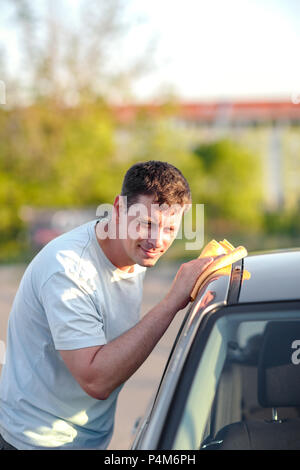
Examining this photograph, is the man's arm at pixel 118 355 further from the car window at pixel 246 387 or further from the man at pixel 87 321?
the car window at pixel 246 387

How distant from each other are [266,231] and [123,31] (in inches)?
318

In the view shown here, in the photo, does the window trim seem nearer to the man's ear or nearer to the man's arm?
the man's arm

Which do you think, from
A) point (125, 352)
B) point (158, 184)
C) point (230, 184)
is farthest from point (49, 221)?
point (125, 352)

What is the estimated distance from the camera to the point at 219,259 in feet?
6.61

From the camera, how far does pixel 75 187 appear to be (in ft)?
64.8

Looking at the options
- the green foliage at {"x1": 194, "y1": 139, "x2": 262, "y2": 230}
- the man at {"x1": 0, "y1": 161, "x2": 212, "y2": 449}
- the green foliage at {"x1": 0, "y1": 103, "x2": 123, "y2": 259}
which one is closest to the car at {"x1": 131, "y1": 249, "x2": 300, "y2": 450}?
the man at {"x1": 0, "y1": 161, "x2": 212, "y2": 449}

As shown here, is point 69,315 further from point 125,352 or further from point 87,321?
point 125,352

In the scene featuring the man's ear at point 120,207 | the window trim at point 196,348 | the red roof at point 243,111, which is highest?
the red roof at point 243,111

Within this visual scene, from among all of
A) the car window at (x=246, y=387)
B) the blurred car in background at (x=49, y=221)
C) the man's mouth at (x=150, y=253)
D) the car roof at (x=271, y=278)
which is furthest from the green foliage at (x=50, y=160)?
the man's mouth at (x=150, y=253)

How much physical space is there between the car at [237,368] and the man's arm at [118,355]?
0.07m

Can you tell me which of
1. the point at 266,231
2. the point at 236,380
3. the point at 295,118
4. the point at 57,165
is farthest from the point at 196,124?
the point at 236,380

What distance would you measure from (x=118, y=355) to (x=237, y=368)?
0.85 m

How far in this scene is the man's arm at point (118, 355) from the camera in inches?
73.9

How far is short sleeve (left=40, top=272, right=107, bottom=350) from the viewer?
6.22ft
